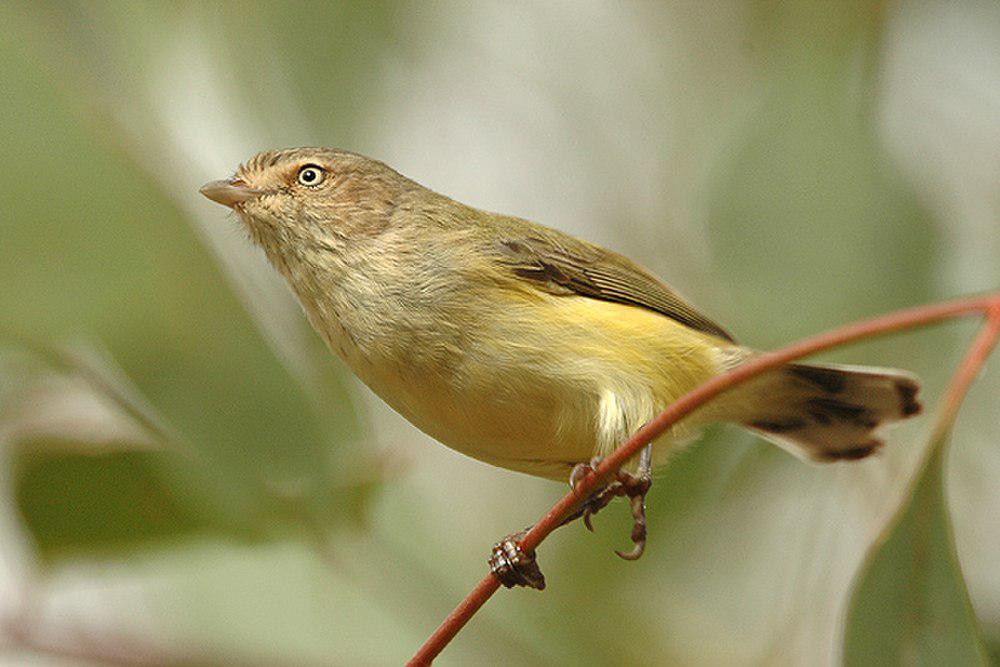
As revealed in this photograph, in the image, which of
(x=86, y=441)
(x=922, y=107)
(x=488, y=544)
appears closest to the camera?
(x=86, y=441)

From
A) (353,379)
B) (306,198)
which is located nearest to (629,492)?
(306,198)

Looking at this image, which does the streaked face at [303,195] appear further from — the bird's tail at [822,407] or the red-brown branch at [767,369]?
the red-brown branch at [767,369]

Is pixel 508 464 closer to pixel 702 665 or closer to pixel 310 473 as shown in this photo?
pixel 310 473

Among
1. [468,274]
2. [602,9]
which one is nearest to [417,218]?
[468,274]

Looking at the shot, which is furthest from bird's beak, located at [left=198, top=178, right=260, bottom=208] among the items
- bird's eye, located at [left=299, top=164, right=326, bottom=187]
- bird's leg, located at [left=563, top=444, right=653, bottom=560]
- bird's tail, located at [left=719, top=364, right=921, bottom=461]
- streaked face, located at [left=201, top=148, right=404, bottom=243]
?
bird's tail, located at [left=719, top=364, right=921, bottom=461]

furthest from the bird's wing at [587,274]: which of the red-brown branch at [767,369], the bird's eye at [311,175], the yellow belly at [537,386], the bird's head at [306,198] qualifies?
the red-brown branch at [767,369]
